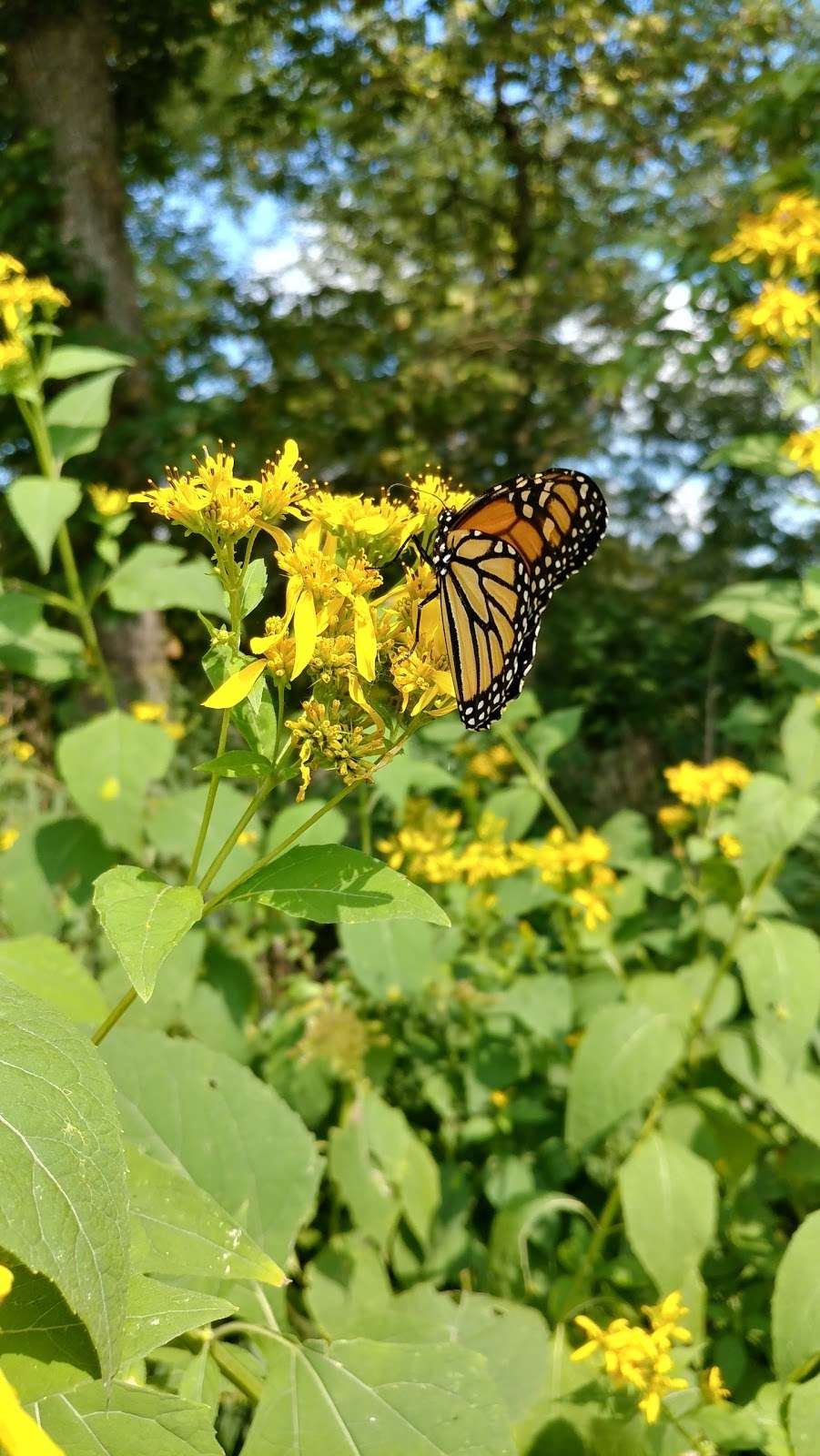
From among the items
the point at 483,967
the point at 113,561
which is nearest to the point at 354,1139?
the point at 483,967

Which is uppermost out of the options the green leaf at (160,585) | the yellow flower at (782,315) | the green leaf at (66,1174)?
the yellow flower at (782,315)

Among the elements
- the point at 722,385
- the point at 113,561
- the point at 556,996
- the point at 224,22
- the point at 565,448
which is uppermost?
the point at 224,22

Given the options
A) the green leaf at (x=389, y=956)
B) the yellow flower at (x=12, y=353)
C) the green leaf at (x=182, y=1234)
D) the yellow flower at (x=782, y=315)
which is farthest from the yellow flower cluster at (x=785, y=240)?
the green leaf at (x=182, y=1234)

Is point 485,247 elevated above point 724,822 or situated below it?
above

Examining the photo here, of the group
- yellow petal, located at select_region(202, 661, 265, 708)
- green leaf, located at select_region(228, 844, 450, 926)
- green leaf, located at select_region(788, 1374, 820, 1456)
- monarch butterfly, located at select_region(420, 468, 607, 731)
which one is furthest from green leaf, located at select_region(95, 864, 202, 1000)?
green leaf, located at select_region(788, 1374, 820, 1456)

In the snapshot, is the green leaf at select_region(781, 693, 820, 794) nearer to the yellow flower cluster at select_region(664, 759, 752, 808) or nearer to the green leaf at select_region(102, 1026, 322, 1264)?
the yellow flower cluster at select_region(664, 759, 752, 808)

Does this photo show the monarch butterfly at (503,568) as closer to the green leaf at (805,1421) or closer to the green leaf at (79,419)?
the green leaf at (805,1421)

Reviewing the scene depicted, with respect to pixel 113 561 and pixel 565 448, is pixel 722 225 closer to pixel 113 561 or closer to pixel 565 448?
pixel 113 561
